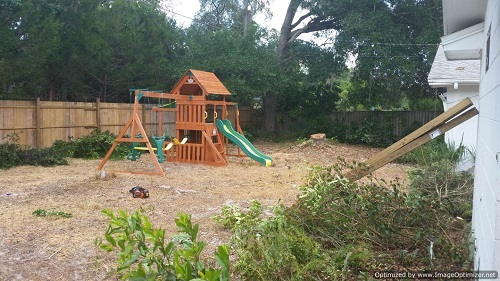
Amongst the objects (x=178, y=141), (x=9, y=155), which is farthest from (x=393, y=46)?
(x=9, y=155)

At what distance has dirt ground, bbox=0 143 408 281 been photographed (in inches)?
169

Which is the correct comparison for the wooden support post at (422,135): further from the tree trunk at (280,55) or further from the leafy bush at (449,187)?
the tree trunk at (280,55)

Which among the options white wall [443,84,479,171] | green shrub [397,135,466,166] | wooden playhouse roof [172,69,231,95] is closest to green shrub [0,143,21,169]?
wooden playhouse roof [172,69,231,95]

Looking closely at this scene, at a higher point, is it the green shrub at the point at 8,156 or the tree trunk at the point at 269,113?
the tree trunk at the point at 269,113

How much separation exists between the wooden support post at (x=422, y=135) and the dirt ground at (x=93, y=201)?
2.91ft

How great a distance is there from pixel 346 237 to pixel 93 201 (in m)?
4.50

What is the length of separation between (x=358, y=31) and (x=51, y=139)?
12.1 meters

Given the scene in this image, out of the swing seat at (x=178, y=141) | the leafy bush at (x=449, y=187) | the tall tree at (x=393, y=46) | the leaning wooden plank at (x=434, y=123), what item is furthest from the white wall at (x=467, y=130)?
the swing seat at (x=178, y=141)

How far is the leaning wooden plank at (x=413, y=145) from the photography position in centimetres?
418

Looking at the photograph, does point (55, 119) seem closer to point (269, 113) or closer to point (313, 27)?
point (269, 113)

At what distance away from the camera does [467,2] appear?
14.7ft

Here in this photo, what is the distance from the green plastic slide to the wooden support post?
710 cm

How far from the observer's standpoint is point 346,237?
13.0 ft

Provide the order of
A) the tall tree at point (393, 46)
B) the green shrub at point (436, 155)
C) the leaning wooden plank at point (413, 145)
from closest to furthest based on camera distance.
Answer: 1. the leaning wooden plank at point (413, 145)
2. the green shrub at point (436, 155)
3. the tall tree at point (393, 46)
